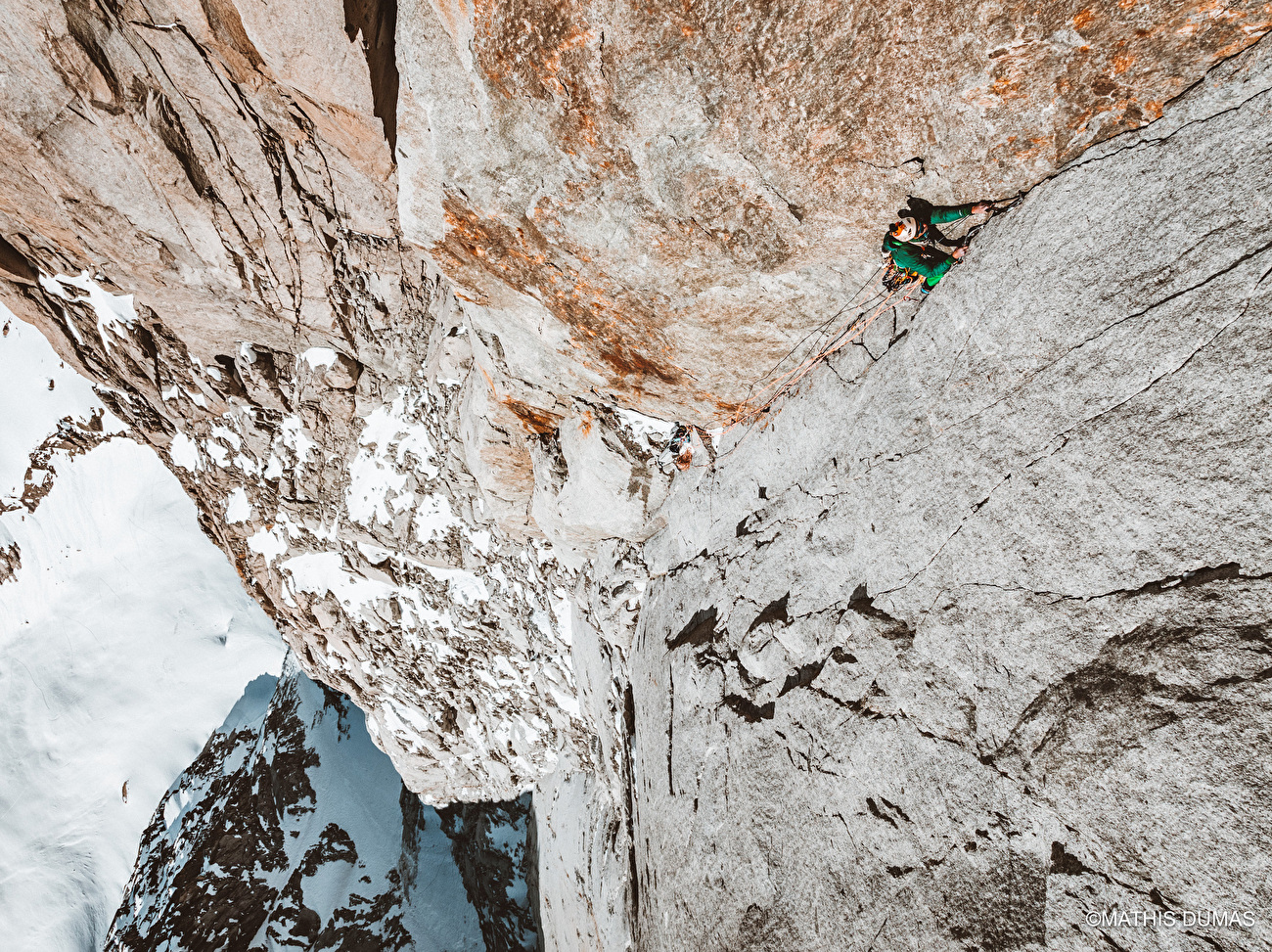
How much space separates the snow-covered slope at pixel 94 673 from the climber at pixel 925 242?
21.0m

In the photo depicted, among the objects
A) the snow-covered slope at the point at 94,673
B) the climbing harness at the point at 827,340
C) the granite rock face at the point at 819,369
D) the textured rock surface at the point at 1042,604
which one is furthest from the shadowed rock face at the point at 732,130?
the snow-covered slope at the point at 94,673

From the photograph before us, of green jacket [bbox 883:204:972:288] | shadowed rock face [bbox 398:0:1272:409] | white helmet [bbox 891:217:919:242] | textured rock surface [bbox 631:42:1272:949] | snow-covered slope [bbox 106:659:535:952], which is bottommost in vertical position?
snow-covered slope [bbox 106:659:535:952]

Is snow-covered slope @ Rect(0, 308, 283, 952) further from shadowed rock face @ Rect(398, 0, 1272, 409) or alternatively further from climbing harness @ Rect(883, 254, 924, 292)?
climbing harness @ Rect(883, 254, 924, 292)

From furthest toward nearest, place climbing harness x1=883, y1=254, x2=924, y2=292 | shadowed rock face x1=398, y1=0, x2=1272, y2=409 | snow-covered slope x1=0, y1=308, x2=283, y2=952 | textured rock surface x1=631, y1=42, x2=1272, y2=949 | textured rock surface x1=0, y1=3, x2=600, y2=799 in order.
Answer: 1. snow-covered slope x1=0, y1=308, x2=283, y2=952
2. textured rock surface x1=0, y1=3, x2=600, y2=799
3. climbing harness x1=883, y1=254, x2=924, y2=292
4. shadowed rock face x1=398, y1=0, x2=1272, y2=409
5. textured rock surface x1=631, y1=42, x2=1272, y2=949

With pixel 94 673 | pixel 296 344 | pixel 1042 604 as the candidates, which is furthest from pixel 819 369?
pixel 94 673

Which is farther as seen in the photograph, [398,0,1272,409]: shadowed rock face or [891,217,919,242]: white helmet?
[891,217,919,242]: white helmet

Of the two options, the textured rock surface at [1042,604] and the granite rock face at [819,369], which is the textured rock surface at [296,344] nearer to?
the granite rock face at [819,369]

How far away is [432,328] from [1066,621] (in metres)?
9.71

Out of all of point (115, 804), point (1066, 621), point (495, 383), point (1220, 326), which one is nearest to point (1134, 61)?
point (1220, 326)

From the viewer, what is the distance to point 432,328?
9836mm

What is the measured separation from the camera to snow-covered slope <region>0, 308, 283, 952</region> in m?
17.1

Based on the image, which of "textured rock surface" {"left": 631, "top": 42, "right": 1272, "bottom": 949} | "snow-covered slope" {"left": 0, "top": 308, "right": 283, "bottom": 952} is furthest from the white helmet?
"snow-covered slope" {"left": 0, "top": 308, "right": 283, "bottom": 952}

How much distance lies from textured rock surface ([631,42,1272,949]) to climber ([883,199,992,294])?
0.60 ft

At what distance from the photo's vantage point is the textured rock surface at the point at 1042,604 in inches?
104
